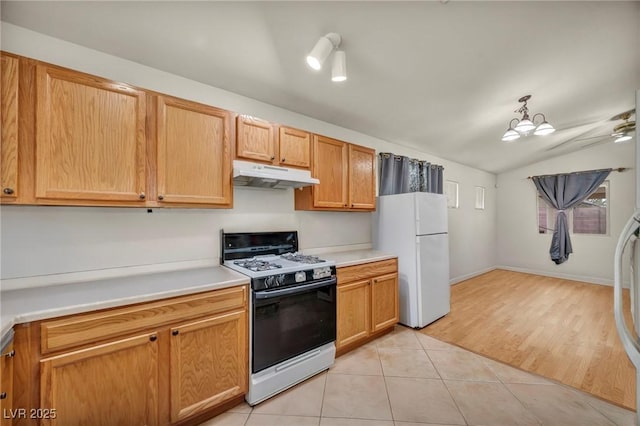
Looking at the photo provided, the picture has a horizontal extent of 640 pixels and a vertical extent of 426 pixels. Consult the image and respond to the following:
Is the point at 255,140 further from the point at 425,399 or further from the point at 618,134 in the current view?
the point at 618,134

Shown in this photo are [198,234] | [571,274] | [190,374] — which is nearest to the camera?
[190,374]

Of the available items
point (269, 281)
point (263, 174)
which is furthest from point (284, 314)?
point (263, 174)

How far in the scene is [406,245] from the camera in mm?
3055

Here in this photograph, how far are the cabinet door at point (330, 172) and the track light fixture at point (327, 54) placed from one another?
2.87ft

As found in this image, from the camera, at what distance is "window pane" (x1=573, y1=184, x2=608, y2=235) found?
5.02 meters

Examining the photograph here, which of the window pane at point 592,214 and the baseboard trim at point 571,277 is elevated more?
the window pane at point 592,214

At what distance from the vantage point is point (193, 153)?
1862 mm

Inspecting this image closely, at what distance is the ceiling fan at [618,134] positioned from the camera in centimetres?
324

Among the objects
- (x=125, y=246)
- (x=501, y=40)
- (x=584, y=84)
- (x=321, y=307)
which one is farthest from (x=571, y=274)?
(x=125, y=246)

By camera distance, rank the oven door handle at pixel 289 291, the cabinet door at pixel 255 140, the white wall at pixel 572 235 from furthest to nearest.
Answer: the white wall at pixel 572 235
the cabinet door at pixel 255 140
the oven door handle at pixel 289 291

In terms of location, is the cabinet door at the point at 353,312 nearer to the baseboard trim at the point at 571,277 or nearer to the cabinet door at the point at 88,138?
the cabinet door at the point at 88,138

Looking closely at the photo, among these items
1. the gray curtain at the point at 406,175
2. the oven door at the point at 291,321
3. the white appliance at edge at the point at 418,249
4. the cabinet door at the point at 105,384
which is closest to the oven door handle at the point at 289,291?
the oven door at the point at 291,321

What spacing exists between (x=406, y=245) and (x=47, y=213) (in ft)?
10.2

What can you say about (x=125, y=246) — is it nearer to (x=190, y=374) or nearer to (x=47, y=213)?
(x=47, y=213)
